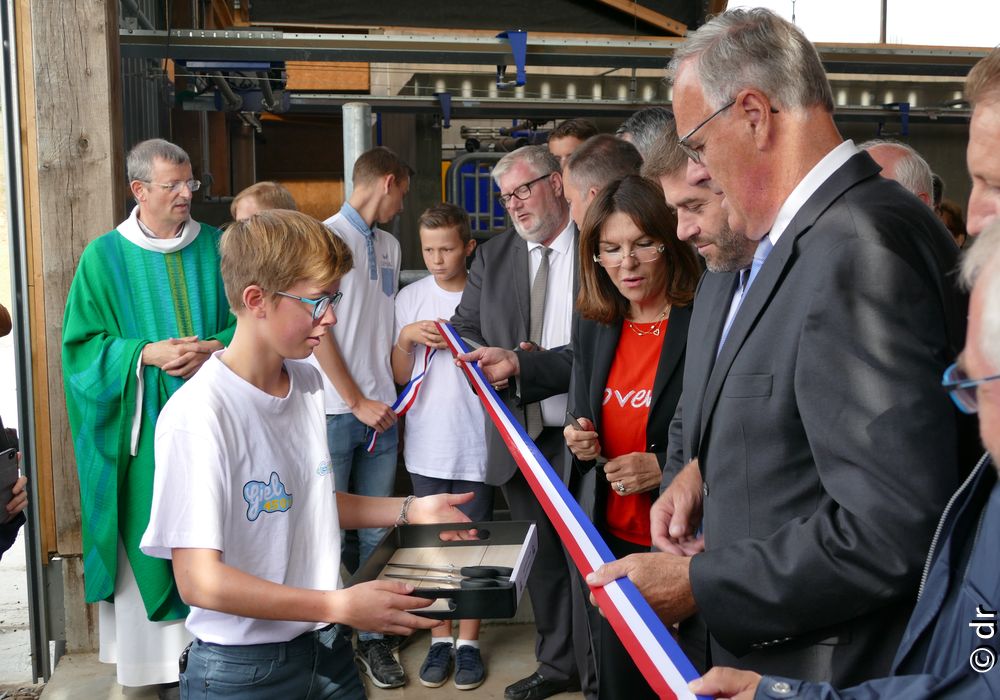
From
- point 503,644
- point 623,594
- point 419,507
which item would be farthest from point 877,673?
point 503,644

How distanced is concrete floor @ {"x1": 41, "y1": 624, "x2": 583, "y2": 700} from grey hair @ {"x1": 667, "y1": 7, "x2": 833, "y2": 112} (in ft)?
9.32

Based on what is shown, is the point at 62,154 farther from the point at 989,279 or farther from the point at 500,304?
the point at 989,279

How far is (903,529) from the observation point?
4.64ft

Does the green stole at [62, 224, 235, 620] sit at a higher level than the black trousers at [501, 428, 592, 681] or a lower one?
higher

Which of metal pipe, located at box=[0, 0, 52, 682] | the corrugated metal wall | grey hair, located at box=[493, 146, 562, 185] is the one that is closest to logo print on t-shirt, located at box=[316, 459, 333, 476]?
grey hair, located at box=[493, 146, 562, 185]

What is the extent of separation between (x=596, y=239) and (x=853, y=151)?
1353 mm

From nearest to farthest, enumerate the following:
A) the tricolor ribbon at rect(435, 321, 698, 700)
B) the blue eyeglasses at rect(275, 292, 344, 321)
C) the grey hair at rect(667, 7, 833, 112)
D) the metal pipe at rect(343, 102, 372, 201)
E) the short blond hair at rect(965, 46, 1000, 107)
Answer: the tricolor ribbon at rect(435, 321, 698, 700) < the short blond hair at rect(965, 46, 1000, 107) < the grey hair at rect(667, 7, 833, 112) < the blue eyeglasses at rect(275, 292, 344, 321) < the metal pipe at rect(343, 102, 372, 201)

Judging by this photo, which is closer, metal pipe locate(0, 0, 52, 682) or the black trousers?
the black trousers

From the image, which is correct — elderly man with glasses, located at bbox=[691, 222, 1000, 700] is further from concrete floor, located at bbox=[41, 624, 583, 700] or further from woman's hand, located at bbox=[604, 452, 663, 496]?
concrete floor, located at bbox=[41, 624, 583, 700]

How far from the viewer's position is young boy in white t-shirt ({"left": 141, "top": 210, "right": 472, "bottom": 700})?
1838mm

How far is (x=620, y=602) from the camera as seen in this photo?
1.57 meters

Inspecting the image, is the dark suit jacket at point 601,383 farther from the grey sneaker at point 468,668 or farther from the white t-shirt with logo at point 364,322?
the white t-shirt with logo at point 364,322

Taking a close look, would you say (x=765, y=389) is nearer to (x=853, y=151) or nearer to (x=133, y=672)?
(x=853, y=151)

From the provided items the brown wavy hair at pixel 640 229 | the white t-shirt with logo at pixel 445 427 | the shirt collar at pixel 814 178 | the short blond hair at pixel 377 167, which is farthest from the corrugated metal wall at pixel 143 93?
the shirt collar at pixel 814 178
